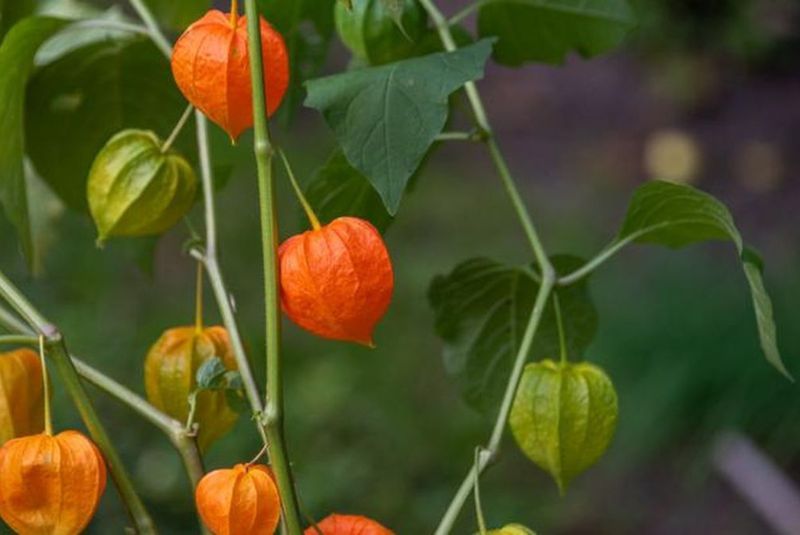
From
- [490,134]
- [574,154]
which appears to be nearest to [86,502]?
[490,134]

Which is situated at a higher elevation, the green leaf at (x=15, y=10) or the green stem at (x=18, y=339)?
the green leaf at (x=15, y=10)

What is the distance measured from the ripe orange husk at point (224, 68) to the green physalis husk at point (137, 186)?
0.07 m

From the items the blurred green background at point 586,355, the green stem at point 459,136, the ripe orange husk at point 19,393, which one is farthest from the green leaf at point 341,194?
the blurred green background at point 586,355

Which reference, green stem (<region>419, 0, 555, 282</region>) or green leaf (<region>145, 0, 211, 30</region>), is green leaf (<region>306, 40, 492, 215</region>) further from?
green leaf (<region>145, 0, 211, 30</region>)

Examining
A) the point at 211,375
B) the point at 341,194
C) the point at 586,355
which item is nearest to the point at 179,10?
the point at 341,194

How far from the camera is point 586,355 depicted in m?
2.58

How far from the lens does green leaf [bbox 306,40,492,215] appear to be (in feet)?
1.76

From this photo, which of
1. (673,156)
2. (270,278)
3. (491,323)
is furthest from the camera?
(673,156)

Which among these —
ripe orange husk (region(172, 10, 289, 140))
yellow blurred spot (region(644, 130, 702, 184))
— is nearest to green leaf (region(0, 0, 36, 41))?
ripe orange husk (region(172, 10, 289, 140))

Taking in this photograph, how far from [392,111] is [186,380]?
0.50ft

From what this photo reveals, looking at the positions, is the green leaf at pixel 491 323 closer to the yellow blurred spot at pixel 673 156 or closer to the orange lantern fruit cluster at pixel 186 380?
the orange lantern fruit cluster at pixel 186 380

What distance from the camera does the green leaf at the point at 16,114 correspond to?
651mm

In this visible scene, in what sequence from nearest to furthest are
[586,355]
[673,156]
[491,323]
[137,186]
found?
[137,186], [491,323], [586,355], [673,156]

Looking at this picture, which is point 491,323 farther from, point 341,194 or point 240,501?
point 240,501
